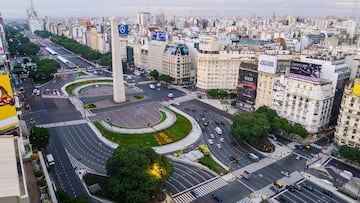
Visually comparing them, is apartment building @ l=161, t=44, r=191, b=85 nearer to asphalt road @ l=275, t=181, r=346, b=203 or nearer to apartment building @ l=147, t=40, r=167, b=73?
apartment building @ l=147, t=40, r=167, b=73

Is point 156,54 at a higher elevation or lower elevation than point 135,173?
higher

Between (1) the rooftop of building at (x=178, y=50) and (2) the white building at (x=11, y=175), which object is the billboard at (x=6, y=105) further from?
(1) the rooftop of building at (x=178, y=50)

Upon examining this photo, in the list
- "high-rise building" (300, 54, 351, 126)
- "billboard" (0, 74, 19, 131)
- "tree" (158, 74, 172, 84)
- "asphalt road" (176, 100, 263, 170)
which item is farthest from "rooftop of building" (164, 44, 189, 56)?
"billboard" (0, 74, 19, 131)

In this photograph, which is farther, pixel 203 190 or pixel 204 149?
pixel 204 149

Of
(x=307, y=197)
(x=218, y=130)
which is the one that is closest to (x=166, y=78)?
(x=218, y=130)

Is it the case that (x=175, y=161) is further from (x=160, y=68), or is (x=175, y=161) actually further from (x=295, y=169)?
(x=160, y=68)

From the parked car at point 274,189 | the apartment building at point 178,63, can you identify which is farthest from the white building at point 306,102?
the apartment building at point 178,63

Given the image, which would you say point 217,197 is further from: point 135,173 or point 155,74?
point 155,74
